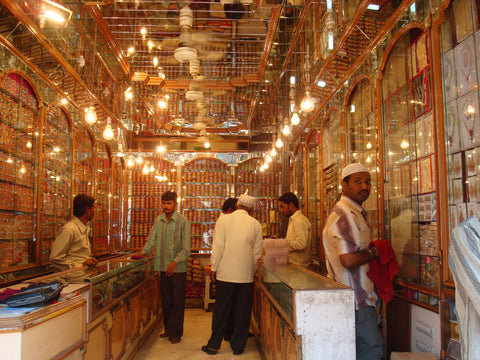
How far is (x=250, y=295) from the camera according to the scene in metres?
4.52

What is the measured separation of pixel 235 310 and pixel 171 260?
3.33 feet

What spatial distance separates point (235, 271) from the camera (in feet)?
14.6

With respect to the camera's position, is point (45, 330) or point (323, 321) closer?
point (45, 330)

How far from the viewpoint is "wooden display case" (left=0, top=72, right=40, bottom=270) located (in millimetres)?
3664

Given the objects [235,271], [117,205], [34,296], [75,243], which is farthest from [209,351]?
[117,205]

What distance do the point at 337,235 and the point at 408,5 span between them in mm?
1658

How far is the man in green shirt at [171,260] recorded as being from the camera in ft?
16.3

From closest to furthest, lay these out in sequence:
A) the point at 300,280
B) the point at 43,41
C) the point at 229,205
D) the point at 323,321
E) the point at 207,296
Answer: the point at 323,321 → the point at 300,280 → the point at 43,41 → the point at 229,205 → the point at 207,296

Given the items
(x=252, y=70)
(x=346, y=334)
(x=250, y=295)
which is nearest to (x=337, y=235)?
(x=346, y=334)

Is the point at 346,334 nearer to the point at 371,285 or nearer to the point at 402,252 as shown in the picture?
the point at 371,285

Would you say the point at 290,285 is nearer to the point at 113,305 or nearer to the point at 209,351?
the point at 113,305

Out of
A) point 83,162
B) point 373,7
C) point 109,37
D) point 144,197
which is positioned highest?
point 109,37

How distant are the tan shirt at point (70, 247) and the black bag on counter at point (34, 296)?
1.90 m

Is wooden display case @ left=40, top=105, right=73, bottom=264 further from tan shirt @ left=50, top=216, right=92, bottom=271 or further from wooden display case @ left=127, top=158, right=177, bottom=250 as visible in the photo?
wooden display case @ left=127, top=158, right=177, bottom=250
